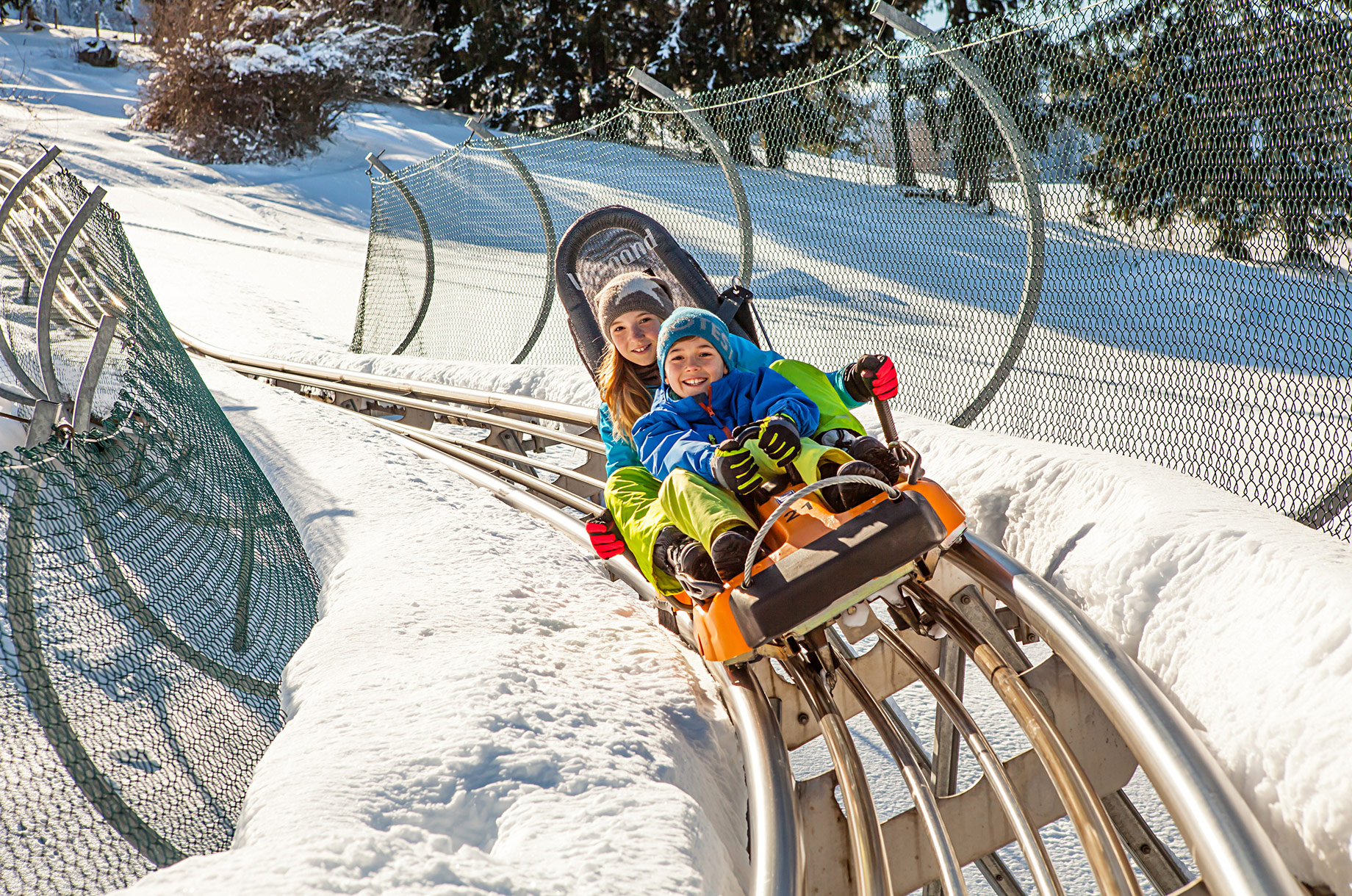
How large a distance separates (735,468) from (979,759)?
0.88 meters

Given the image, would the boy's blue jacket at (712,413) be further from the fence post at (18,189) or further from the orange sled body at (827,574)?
the fence post at (18,189)

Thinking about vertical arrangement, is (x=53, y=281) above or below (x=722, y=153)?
Result: below

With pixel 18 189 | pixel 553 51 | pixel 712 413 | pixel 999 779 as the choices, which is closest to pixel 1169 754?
pixel 999 779

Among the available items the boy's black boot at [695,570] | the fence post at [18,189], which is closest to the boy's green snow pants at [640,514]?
the boy's black boot at [695,570]

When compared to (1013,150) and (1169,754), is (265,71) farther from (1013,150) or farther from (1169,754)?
(1169,754)

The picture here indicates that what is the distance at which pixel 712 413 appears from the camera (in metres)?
2.76

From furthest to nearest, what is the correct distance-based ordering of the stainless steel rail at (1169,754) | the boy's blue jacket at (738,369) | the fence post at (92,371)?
the fence post at (92,371) → the boy's blue jacket at (738,369) → the stainless steel rail at (1169,754)

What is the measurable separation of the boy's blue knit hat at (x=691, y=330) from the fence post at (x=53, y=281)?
340 cm

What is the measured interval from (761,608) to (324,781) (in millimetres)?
926

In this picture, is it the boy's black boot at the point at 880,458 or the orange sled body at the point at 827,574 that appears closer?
the orange sled body at the point at 827,574

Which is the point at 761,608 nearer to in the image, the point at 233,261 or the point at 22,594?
Result: the point at 22,594

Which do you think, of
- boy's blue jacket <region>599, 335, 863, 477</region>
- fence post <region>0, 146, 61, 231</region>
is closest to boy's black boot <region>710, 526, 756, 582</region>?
boy's blue jacket <region>599, 335, 863, 477</region>

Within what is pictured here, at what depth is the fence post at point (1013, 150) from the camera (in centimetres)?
334

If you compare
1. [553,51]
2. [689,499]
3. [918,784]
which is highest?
[553,51]
